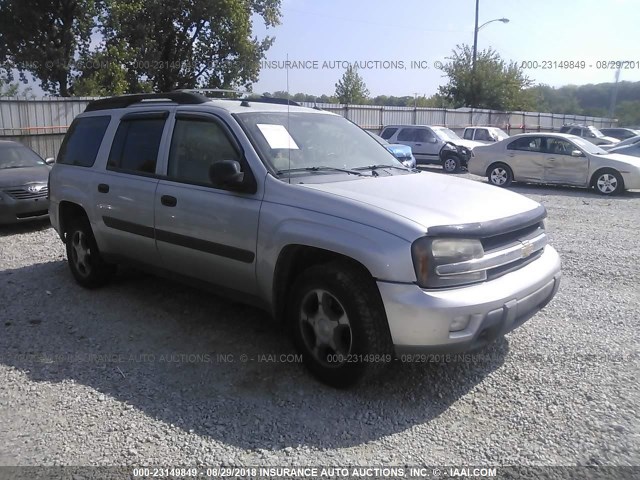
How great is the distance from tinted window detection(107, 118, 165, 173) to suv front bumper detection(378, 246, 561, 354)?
2590 mm

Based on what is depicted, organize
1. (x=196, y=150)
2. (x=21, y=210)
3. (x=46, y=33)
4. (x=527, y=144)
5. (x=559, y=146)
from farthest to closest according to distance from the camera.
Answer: (x=46, y=33) → (x=527, y=144) → (x=559, y=146) → (x=21, y=210) → (x=196, y=150)

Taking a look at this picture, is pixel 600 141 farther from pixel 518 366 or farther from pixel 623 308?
pixel 518 366

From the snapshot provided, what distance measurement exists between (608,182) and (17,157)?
498 inches

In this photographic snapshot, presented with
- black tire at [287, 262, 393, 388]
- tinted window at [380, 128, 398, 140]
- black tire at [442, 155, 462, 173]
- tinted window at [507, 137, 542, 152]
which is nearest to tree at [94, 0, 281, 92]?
tinted window at [380, 128, 398, 140]

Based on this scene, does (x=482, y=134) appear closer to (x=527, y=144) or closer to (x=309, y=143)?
(x=527, y=144)

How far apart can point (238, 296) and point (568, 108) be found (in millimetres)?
65064

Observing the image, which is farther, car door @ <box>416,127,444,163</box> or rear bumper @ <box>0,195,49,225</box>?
car door @ <box>416,127,444,163</box>

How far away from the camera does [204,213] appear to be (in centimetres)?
411

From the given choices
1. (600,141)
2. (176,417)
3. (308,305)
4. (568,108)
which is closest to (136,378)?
(176,417)

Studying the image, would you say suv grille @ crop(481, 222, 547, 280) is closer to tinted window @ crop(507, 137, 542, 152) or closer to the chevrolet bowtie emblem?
the chevrolet bowtie emblem

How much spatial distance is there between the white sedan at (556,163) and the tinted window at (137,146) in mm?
11334

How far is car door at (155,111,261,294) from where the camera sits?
3908 mm

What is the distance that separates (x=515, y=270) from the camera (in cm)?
355

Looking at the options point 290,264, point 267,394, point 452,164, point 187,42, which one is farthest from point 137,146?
point 187,42
